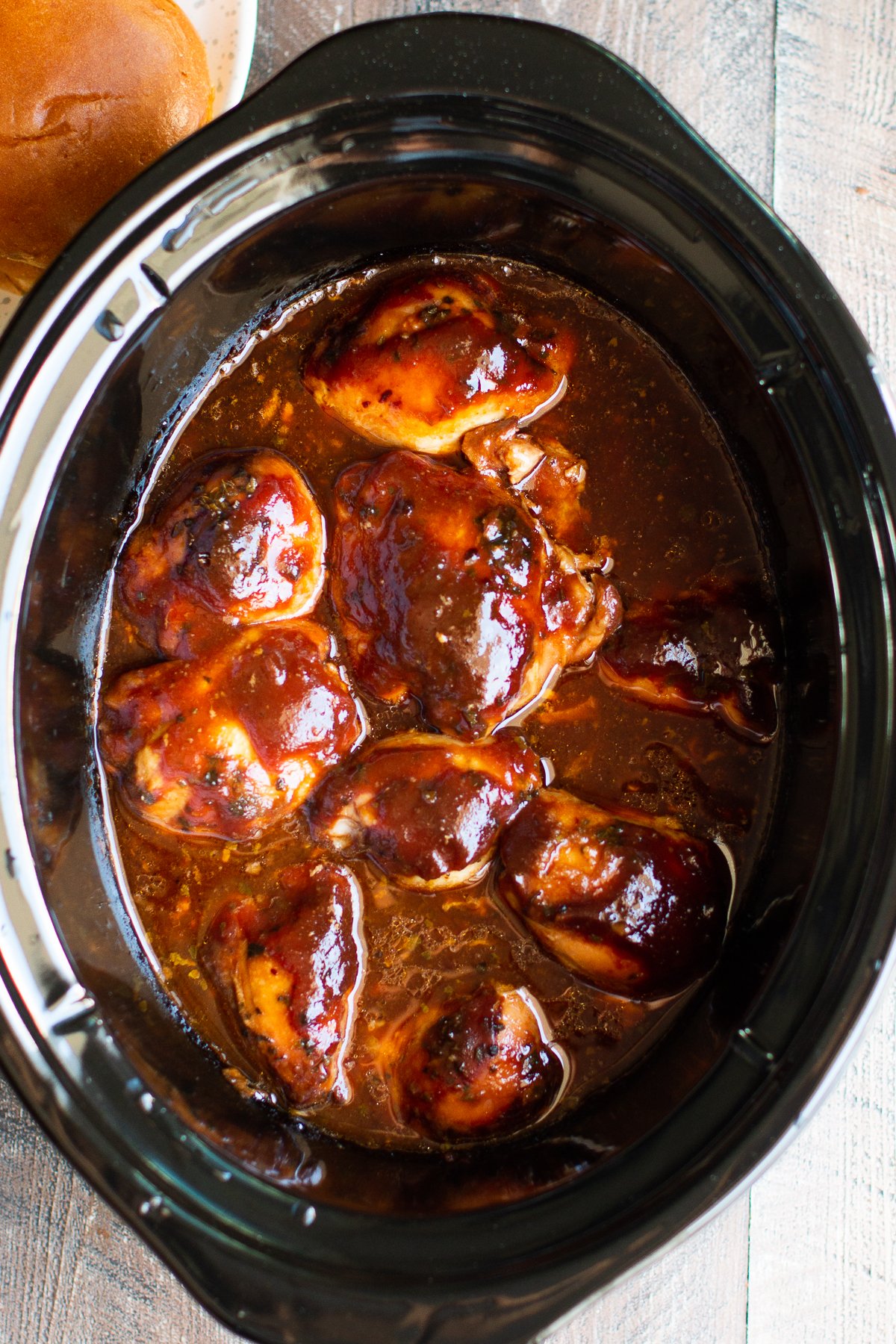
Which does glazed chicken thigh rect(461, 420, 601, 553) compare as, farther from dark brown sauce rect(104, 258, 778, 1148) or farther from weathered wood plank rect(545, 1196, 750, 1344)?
weathered wood plank rect(545, 1196, 750, 1344)

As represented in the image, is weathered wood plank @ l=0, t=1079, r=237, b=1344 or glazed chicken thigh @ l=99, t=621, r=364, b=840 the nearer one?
glazed chicken thigh @ l=99, t=621, r=364, b=840

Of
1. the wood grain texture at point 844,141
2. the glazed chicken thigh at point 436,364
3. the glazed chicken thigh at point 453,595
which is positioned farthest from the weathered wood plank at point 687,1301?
the wood grain texture at point 844,141

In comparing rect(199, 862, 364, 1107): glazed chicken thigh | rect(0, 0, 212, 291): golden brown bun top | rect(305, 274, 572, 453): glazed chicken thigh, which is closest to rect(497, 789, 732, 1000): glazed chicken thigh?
rect(199, 862, 364, 1107): glazed chicken thigh

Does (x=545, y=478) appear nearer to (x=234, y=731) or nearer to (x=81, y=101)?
(x=234, y=731)

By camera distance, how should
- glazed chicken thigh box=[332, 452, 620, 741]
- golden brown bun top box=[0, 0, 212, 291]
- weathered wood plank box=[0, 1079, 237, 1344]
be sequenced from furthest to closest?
weathered wood plank box=[0, 1079, 237, 1344] → golden brown bun top box=[0, 0, 212, 291] → glazed chicken thigh box=[332, 452, 620, 741]

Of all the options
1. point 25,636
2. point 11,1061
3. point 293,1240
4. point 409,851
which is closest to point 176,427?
point 25,636

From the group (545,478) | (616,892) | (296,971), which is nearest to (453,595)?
(545,478)

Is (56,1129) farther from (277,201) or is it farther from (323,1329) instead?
(277,201)
